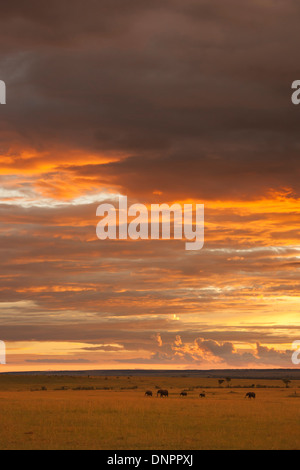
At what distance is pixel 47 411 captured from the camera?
4884 centimetres

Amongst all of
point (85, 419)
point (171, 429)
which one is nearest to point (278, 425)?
point (171, 429)

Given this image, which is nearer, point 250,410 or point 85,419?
point 85,419

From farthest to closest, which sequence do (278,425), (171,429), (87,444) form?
(278,425) → (171,429) → (87,444)
